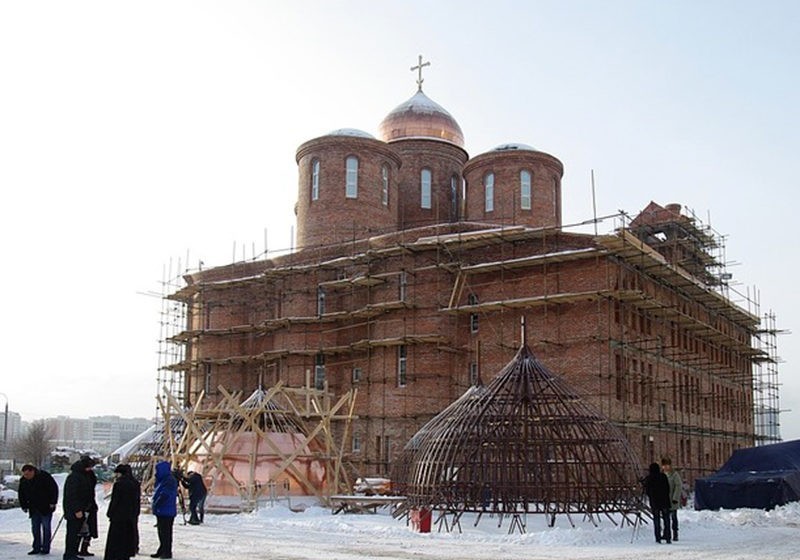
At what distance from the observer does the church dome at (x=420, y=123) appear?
45812 mm

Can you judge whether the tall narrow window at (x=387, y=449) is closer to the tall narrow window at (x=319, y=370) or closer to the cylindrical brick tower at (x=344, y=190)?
the tall narrow window at (x=319, y=370)

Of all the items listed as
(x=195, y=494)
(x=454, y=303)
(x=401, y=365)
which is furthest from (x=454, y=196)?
(x=195, y=494)

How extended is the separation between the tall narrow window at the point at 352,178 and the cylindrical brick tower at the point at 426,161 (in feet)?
11.1

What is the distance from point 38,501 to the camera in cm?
1531

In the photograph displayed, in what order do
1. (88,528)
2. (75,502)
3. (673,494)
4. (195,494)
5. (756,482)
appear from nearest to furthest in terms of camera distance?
(75,502), (88,528), (673,494), (195,494), (756,482)

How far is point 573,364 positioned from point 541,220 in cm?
1014

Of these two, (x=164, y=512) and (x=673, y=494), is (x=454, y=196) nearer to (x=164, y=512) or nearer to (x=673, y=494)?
(x=673, y=494)

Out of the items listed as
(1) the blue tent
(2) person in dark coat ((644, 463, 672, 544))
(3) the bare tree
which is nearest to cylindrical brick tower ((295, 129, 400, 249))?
(1) the blue tent

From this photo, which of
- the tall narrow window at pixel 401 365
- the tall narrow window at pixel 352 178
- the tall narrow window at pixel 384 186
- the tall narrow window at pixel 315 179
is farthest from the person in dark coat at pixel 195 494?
the tall narrow window at pixel 384 186

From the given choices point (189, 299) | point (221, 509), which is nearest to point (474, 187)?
point (189, 299)

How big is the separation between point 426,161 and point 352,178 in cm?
548

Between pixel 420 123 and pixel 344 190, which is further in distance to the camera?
pixel 420 123

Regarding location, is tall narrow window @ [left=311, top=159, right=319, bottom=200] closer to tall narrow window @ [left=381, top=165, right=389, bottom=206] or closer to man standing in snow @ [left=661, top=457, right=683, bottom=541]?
tall narrow window @ [left=381, top=165, right=389, bottom=206]

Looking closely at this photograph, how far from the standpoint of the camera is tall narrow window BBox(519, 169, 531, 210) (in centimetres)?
4093
